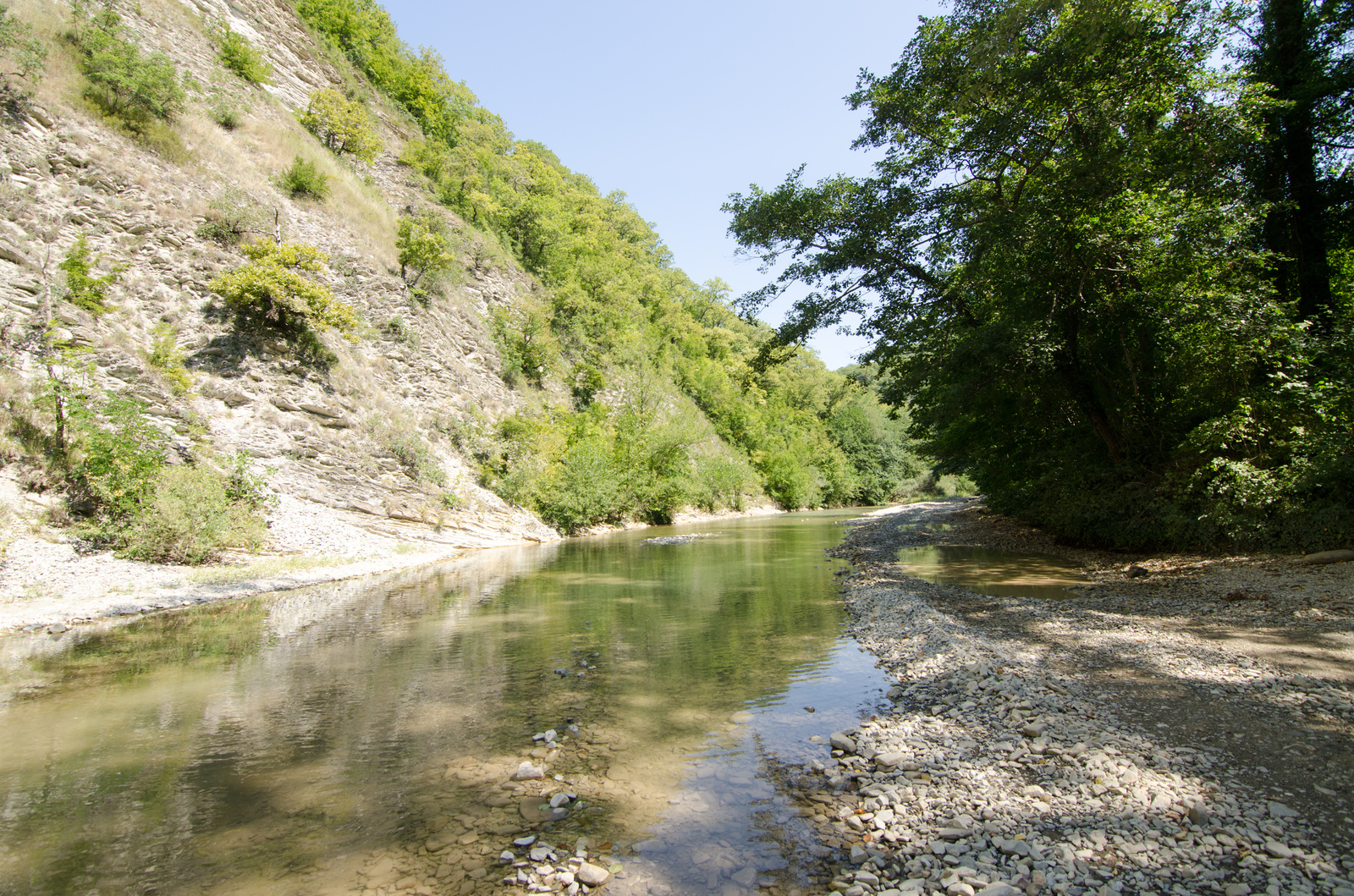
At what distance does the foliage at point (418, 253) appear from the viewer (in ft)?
96.4

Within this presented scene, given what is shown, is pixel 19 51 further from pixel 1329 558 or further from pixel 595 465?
pixel 1329 558

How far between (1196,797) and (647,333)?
51.2m

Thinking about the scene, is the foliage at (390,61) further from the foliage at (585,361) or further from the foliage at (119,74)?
the foliage at (119,74)

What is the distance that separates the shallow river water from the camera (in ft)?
12.5

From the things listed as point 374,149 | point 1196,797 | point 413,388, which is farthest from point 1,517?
point 374,149

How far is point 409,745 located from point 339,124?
3627cm

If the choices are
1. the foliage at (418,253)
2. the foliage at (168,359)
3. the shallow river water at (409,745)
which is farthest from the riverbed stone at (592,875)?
the foliage at (418,253)

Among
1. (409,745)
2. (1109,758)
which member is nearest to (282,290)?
(409,745)

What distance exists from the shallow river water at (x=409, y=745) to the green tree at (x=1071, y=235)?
8625 millimetres

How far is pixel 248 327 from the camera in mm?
20531

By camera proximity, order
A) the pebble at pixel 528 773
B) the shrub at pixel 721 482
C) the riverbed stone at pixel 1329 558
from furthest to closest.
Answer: the shrub at pixel 721 482 → the riverbed stone at pixel 1329 558 → the pebble at pixel 528 773

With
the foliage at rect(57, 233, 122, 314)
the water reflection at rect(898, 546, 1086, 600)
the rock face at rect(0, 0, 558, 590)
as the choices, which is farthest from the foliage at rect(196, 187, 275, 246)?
the water reflection at rect(898, 546, 1086, 600)

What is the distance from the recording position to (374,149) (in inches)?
1318

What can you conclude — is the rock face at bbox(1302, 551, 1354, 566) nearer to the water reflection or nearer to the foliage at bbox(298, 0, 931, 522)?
the water reflection
